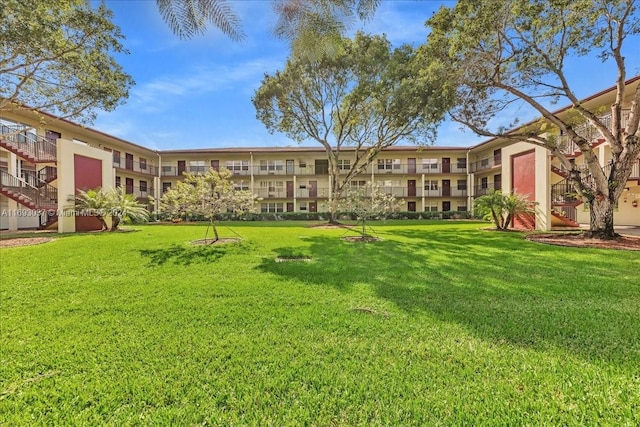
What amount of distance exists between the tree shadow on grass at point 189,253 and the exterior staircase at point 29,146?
12.8 m

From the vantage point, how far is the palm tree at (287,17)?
330 centimetres

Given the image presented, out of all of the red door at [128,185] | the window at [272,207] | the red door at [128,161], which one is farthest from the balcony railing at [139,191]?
the window at [272,207]

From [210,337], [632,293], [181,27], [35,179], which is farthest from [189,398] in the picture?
[35,179]

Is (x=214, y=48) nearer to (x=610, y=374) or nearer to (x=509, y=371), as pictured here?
(x=509, y=371)

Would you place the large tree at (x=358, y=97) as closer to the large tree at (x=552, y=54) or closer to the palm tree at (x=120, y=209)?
the large tree at (x=552, y=54)

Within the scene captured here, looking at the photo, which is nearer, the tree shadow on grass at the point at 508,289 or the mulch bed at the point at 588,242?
the tree shadow on grass at the point at 508,289

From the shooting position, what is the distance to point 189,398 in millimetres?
2398

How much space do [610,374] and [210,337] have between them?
3.81 m

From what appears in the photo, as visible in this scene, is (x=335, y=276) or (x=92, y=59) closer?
(x=335, y=276)

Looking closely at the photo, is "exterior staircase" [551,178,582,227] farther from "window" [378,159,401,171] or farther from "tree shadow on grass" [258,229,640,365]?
"window" [378,159,401,171]

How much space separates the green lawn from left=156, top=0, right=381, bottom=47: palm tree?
11.5 feet

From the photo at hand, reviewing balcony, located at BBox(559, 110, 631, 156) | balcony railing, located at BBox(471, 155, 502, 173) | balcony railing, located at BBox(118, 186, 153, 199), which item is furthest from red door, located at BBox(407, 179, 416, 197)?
balcony railing, located at BBox(118, 186, 153, 199)

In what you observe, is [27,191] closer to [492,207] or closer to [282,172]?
[282,172]

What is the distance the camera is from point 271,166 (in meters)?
35.2
